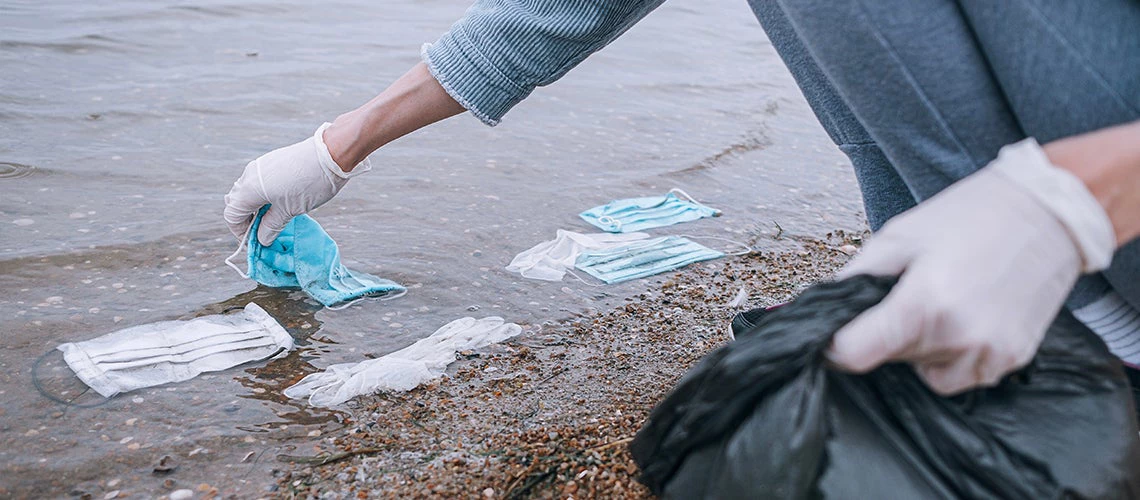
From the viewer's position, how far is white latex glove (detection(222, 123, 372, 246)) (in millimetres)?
2314

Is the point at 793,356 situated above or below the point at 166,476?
above

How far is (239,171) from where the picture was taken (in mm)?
3764

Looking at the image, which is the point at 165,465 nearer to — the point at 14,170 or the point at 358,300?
Answer: the point at 358,300

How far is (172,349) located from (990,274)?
1.91 m

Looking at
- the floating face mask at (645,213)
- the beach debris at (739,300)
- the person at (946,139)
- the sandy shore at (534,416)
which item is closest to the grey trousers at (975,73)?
the person at (946,139)

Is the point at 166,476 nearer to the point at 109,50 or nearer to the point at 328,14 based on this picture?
the point at 109,50

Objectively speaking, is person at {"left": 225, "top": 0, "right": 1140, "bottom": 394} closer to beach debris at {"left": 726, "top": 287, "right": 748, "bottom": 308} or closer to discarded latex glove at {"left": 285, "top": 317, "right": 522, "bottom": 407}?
discarded latex glove at {"left": 285, "top": 317, "right": 522, "bottom": 407}

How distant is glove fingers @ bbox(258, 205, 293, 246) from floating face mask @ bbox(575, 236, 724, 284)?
39.6 inches

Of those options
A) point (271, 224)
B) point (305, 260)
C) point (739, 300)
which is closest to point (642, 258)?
point (739, 300)

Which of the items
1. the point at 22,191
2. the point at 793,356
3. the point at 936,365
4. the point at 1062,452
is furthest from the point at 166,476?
the point at 22,191

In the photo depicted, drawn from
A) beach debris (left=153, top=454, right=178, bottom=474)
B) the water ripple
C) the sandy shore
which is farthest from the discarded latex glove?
the water ripple

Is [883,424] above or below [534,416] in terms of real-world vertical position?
above

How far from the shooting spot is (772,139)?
17.1ft

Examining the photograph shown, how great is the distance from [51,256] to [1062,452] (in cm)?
281
